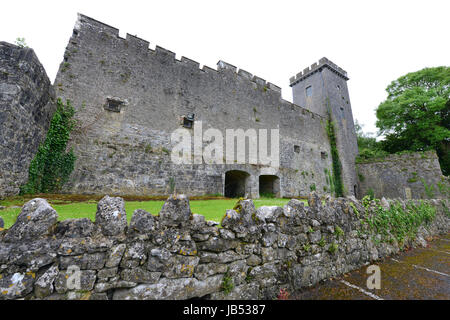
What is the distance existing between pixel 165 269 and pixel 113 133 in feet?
27.0

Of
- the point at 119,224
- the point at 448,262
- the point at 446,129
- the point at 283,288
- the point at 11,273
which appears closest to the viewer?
the point at 11,273

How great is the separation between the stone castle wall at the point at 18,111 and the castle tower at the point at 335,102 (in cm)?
2117

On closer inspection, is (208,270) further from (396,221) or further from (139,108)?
(139,108)

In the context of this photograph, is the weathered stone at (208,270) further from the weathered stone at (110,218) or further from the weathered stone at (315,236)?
the weathered stone at (315,236)

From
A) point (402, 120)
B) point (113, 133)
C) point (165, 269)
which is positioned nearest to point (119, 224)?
point (165, 269)

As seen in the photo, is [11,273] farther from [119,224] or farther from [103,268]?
[119,224]

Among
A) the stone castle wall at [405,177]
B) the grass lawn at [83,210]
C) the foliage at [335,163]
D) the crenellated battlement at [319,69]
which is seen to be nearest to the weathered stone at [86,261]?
the grass lawn at [83,210]

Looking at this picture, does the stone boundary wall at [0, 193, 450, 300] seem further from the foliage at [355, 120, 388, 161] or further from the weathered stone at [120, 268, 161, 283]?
the foliage at [355, 120, 388, 161]

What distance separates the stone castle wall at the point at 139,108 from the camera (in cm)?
797

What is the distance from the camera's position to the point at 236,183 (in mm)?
13539

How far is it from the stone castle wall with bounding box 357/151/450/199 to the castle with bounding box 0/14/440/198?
7.66m

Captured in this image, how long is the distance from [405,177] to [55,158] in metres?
24.8

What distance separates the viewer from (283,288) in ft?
8.98

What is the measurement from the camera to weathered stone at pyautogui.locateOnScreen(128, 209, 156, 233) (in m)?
2.01
